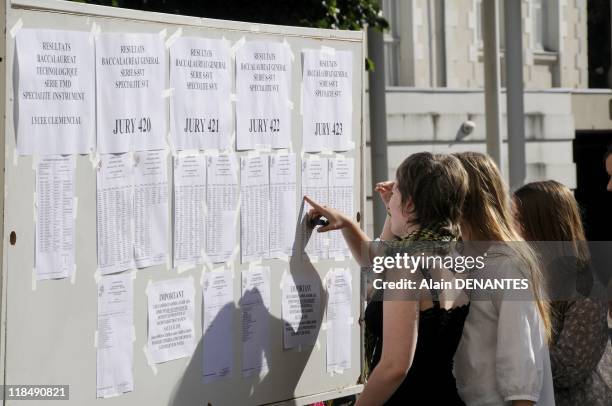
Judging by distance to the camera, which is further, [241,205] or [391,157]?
[391,157]

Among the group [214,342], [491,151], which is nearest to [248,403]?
[214,342]

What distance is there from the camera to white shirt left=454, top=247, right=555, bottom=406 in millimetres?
3844

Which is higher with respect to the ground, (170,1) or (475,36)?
(475,36)

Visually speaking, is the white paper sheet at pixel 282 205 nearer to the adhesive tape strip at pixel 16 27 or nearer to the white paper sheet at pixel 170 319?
the white paper sheet at pixel 170 319

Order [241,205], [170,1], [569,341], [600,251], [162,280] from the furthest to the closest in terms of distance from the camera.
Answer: [170,1], [600,251], [569,341], [241,205], [162,280]

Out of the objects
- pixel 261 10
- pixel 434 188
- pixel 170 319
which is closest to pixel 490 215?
pixel 434 188

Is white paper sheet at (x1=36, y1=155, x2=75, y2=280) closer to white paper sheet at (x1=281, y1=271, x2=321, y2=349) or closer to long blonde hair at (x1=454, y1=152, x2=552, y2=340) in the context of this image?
white paper sheet at (x1=281, y1=271, x2=321, y2=349)

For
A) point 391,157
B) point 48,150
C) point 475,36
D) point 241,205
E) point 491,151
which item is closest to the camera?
point 48,150

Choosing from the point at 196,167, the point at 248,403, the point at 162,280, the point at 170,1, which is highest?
the point at 170,1

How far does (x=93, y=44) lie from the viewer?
11.2ft

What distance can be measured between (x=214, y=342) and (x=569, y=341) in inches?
51.6

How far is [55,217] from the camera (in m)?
3.30

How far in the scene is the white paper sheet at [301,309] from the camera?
4.20 metres

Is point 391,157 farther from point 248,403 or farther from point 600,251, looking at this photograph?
point 248,403
